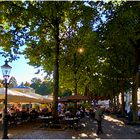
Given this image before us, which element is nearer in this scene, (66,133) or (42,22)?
(66,133)

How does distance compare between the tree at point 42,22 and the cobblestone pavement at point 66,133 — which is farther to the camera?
the tree at point 42,22

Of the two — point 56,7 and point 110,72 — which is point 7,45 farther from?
point 110,72

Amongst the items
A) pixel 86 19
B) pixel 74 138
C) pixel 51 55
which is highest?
pixel 86 19

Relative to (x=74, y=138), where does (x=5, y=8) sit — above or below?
above

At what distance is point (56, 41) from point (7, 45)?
3.76m

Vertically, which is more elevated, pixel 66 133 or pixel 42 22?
pixel 42 22

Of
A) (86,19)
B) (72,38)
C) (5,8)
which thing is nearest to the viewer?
(5,8)

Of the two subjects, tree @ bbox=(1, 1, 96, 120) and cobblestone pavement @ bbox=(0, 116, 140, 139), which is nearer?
cobblestone pavement @ bbox=(0, 116, 140, 139)

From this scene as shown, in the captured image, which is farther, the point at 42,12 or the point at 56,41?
the point at 56,41

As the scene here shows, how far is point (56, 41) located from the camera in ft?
99.1

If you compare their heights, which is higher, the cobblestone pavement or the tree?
the tree

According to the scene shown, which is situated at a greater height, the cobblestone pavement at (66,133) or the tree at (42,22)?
the tree at (42,22)

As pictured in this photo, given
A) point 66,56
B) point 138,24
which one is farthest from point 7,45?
point 66,56

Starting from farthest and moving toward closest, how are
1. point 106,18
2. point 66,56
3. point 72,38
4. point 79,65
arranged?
point 79,65 → point 66,56 → point 72,38 → point 106,18
